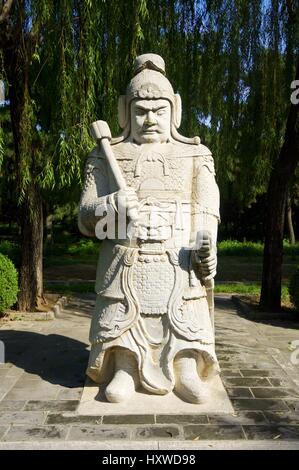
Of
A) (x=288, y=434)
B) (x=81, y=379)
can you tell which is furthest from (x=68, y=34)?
(x=288, y=434)

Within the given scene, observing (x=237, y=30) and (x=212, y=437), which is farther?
(x=237, y=30)

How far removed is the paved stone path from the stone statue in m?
0.30

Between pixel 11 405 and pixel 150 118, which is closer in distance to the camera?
pixel 11 405

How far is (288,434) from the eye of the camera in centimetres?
302

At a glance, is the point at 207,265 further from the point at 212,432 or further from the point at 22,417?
the point at 22,417

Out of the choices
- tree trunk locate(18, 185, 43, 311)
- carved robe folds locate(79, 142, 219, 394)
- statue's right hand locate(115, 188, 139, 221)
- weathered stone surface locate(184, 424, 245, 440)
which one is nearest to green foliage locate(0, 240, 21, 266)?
tree trunk locate(18, 185, 43, 311)

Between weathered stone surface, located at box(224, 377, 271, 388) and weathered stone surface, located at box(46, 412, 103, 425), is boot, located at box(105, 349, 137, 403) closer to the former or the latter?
weathered stone surface, located at box(46, 412, 103, 425)

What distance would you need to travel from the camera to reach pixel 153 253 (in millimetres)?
3561

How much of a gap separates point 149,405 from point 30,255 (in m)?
4.45

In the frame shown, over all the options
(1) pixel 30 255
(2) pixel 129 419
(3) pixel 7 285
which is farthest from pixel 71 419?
(1) pixel 30 255

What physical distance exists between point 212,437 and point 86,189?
1.99 meters

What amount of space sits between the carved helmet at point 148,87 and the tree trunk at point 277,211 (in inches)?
145

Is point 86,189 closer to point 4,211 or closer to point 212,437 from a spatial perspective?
point 212,437

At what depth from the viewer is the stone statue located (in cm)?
345
